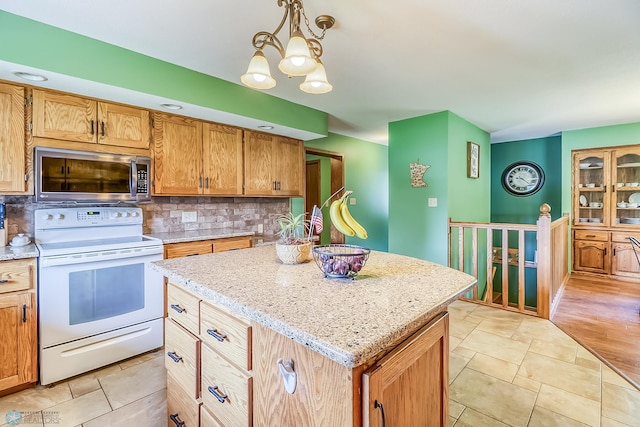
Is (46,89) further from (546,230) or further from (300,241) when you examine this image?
(546,230)

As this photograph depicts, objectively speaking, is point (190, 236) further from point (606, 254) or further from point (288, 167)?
point (606, 254)

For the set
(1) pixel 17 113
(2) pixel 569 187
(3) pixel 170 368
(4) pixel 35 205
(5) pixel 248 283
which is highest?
(1) pixel 17 113

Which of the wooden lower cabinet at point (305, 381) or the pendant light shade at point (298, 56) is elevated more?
the pendant light shade at point (298, 56)

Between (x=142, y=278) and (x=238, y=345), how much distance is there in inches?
68.3

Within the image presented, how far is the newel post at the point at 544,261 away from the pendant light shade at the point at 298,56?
2663mm

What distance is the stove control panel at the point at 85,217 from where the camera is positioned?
→ 2.34 m

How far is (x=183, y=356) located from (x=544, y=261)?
3.20 metres

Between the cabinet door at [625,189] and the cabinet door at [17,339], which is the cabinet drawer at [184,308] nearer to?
the cabinet door at [17,339]

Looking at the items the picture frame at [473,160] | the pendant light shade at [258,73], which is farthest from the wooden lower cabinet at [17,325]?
the picture frame at [473,160]

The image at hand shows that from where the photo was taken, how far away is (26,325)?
1953mm

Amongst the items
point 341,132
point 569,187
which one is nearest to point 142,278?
point 341,132

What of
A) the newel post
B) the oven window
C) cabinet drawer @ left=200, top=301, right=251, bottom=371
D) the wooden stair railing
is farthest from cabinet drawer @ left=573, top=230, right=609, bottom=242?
the oven window

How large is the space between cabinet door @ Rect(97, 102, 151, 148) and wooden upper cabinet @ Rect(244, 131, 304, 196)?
39.6 inches

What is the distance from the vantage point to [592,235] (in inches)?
182
